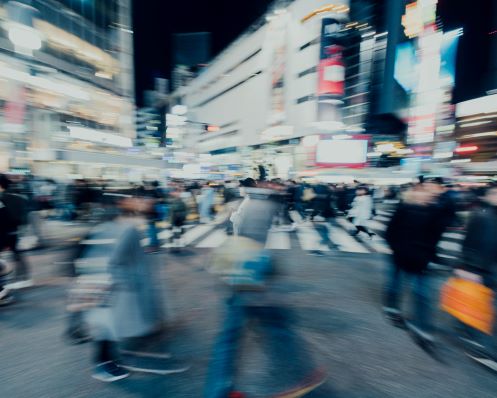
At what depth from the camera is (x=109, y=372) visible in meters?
2.67

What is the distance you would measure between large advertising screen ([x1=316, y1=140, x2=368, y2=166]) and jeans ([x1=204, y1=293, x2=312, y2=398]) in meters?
25.9

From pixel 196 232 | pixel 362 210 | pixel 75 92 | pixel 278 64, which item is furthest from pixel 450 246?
pixel 278 64

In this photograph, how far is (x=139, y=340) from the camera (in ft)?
10.7

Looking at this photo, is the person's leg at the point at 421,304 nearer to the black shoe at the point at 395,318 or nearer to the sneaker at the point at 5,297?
the black shoe at the point at 395,318

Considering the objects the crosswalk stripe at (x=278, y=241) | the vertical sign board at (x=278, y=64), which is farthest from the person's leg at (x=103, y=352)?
the vertical sign board at (x=278, y=64)

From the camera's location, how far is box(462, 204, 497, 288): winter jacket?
3070 millimetres

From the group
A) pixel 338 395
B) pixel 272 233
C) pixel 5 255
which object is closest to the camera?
pixel 338 395

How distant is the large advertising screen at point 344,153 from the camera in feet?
91.8

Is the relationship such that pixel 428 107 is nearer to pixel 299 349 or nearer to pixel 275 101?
pixel 275 101

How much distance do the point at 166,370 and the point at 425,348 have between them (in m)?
2.64

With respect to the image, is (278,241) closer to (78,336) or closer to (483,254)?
(483,254)

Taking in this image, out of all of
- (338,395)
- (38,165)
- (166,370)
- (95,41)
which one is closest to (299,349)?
(338,395)

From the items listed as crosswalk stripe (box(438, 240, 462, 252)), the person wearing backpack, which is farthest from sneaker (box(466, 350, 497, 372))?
the person wearing backpack

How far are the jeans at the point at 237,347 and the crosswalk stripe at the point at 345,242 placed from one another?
4652 mm
